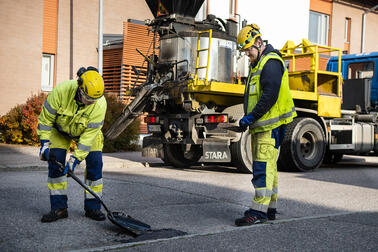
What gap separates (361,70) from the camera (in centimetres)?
1305

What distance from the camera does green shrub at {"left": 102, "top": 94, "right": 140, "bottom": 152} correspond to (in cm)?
1394

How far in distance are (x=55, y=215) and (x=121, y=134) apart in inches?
367

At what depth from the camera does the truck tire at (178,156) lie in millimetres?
11094

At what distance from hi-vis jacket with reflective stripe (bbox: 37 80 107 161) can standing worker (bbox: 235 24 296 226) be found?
152cm

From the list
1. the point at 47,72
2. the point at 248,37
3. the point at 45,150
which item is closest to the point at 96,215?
the point at 45,150

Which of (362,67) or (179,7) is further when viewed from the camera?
(362,67)

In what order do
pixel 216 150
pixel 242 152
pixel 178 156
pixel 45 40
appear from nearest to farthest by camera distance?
1. pixel 216 150
2. pixel 242 152
3. pixel 178 156
4. pixel 45 40

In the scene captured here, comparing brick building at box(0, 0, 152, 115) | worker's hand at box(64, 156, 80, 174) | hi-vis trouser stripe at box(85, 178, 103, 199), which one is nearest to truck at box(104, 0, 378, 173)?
hi-vis trouser stripe at box(85, 178, 103, 199)

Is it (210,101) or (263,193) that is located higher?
(210,101)

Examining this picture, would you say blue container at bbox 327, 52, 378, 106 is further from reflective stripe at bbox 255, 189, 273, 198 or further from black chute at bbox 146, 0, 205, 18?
reflective stripe at bbox 255, 189, 273, 198

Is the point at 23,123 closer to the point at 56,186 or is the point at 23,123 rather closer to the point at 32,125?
the point at 32,125

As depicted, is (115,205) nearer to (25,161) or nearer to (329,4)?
(25,161)

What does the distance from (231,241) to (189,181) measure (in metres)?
4.22

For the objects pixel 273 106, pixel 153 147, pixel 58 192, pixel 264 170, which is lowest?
pixel 58 192
